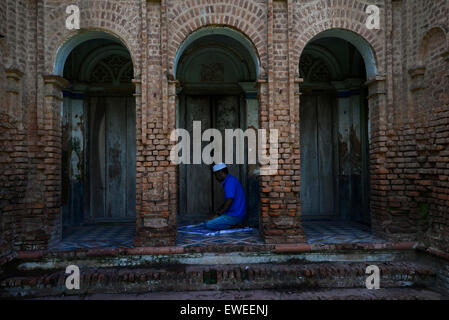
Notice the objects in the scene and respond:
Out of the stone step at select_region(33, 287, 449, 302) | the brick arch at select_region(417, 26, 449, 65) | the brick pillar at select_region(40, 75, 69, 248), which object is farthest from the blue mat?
the brick arch at select_region(417, 26, 449, 65)

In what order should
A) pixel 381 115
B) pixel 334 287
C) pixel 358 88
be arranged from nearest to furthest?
pixel 334 287
pixel 381 115
pixel 358 88

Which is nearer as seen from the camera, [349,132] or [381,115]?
[381,115]

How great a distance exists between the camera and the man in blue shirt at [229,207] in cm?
690

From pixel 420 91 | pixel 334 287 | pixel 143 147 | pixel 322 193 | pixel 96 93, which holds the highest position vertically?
pixel 96 93

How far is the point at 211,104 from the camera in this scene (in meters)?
8.31

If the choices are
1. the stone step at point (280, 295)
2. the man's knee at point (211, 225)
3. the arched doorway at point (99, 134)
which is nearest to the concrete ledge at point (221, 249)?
the stone step at point (280, 295)

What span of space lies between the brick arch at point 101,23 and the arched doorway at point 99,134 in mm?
2002

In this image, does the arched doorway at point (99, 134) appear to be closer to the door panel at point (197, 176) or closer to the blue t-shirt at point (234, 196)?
the door panel at point (197, 176)

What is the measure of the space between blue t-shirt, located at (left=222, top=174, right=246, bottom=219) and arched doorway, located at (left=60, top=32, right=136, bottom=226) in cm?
261

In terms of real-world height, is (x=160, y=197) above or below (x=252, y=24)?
below

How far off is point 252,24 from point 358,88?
144 inches

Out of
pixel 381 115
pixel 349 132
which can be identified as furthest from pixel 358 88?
pixel 381 115

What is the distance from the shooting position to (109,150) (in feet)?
26.7

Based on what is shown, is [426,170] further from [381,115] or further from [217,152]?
[217,152]
